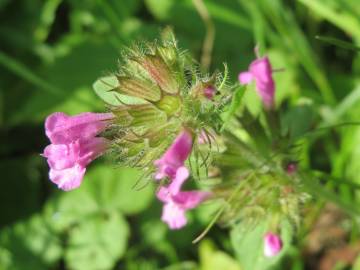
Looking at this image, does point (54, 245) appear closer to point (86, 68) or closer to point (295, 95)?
point (86, 68)

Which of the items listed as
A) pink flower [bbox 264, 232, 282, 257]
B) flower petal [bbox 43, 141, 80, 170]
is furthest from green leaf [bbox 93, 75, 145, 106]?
pink flower [bbox 264, 232, 282, 257]

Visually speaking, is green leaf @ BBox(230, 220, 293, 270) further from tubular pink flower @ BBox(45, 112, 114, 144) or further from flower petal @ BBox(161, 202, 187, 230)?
tubular pink flower @ BBox(45, 112, 114, 144)

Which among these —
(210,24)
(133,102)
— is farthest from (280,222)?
(210,24)

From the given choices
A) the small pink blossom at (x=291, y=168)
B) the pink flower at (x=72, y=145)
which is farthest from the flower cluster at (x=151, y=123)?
the small pink blossom at (x=291, y=168)

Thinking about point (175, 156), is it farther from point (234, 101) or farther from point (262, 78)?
point (262, 78)

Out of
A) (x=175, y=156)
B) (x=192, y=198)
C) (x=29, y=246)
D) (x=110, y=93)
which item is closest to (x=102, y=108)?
(x=29, y=246)

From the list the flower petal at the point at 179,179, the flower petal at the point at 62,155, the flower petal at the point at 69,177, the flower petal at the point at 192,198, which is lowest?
the flower petal at the point at 192,198

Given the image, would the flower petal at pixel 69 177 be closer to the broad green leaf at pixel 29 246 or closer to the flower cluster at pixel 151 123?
the flower cluster at pixel 151 123
